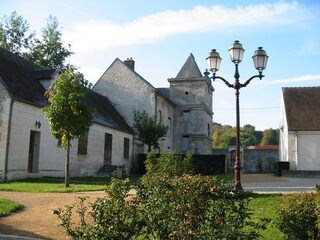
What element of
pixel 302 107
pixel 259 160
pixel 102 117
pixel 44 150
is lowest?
pixel 259 160

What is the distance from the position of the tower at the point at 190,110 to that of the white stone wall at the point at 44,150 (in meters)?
12.3

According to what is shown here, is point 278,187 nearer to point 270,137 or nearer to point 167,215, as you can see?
point 167,215

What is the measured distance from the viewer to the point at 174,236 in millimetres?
3699

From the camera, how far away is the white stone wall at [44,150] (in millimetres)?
15875

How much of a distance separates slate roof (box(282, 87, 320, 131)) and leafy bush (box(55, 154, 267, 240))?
21.3 metres

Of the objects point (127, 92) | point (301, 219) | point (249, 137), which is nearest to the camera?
point (301, 219)

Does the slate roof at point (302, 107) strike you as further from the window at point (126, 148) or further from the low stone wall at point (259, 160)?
the low stone wall at point (259, 160)

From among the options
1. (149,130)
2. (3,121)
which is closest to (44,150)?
(3,121)

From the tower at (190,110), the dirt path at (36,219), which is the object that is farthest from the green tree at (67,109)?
the tower at (190,110)

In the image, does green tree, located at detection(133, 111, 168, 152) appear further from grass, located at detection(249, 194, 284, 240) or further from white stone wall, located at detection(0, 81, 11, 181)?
grass, located at detection(249, 194, 284, 240)

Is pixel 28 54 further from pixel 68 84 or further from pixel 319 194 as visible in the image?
pixel 319 194

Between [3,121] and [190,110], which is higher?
[190,110]

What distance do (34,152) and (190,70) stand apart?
68.7 feet

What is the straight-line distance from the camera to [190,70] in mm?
34750
